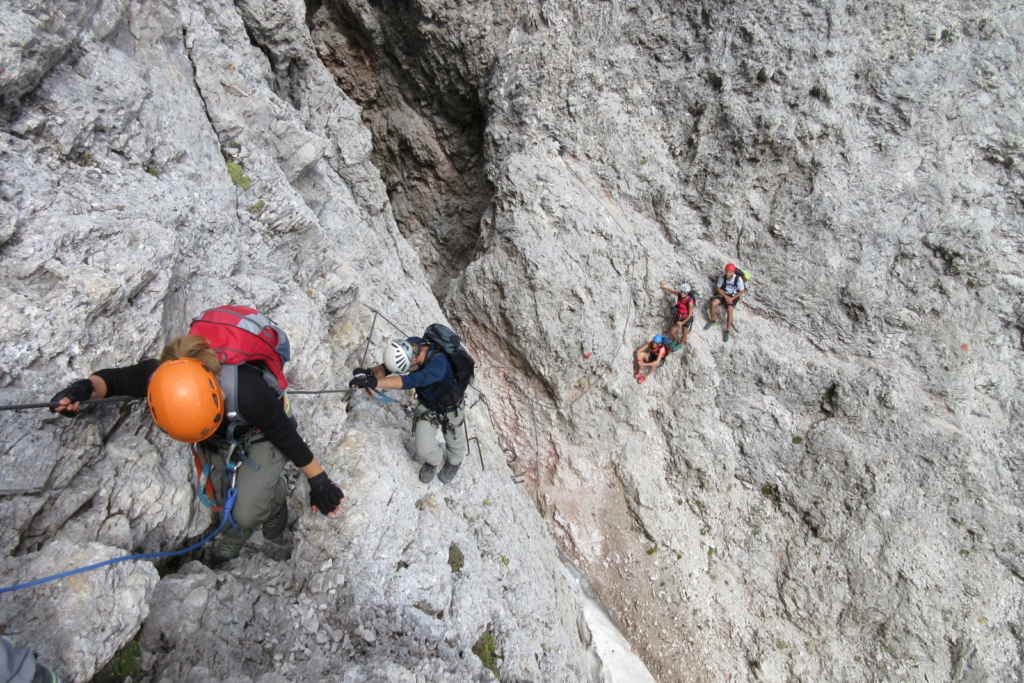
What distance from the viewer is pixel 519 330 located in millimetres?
10695

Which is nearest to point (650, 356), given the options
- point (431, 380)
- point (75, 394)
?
point (431, 380)

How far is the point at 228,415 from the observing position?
12.0 ft

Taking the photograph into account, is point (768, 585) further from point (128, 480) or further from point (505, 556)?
point (128, 480)

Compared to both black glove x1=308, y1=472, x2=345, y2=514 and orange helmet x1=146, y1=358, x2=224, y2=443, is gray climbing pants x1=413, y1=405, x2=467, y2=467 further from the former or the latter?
orange helmet x1=146, y1=358, x2=224, y2=443

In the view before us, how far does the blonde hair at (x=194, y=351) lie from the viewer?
346 centimetres

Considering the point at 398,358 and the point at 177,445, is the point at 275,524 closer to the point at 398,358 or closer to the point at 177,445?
the point at 177,445

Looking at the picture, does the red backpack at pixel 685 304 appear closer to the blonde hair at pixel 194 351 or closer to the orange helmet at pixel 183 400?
the blonde hair at pixel 194 351

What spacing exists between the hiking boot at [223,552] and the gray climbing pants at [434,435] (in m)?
2.08

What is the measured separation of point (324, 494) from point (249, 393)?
4.41 ft

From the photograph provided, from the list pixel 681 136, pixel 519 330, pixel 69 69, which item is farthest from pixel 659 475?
pixel 69 69

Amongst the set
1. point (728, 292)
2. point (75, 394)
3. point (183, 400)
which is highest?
point (183, 400)

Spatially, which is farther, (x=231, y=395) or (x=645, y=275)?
(x=645, y=275)

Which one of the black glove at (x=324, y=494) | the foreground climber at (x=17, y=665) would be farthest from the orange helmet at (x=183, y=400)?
the black glove at (x=324, y=494)

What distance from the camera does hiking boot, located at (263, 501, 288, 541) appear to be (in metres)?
4.92
